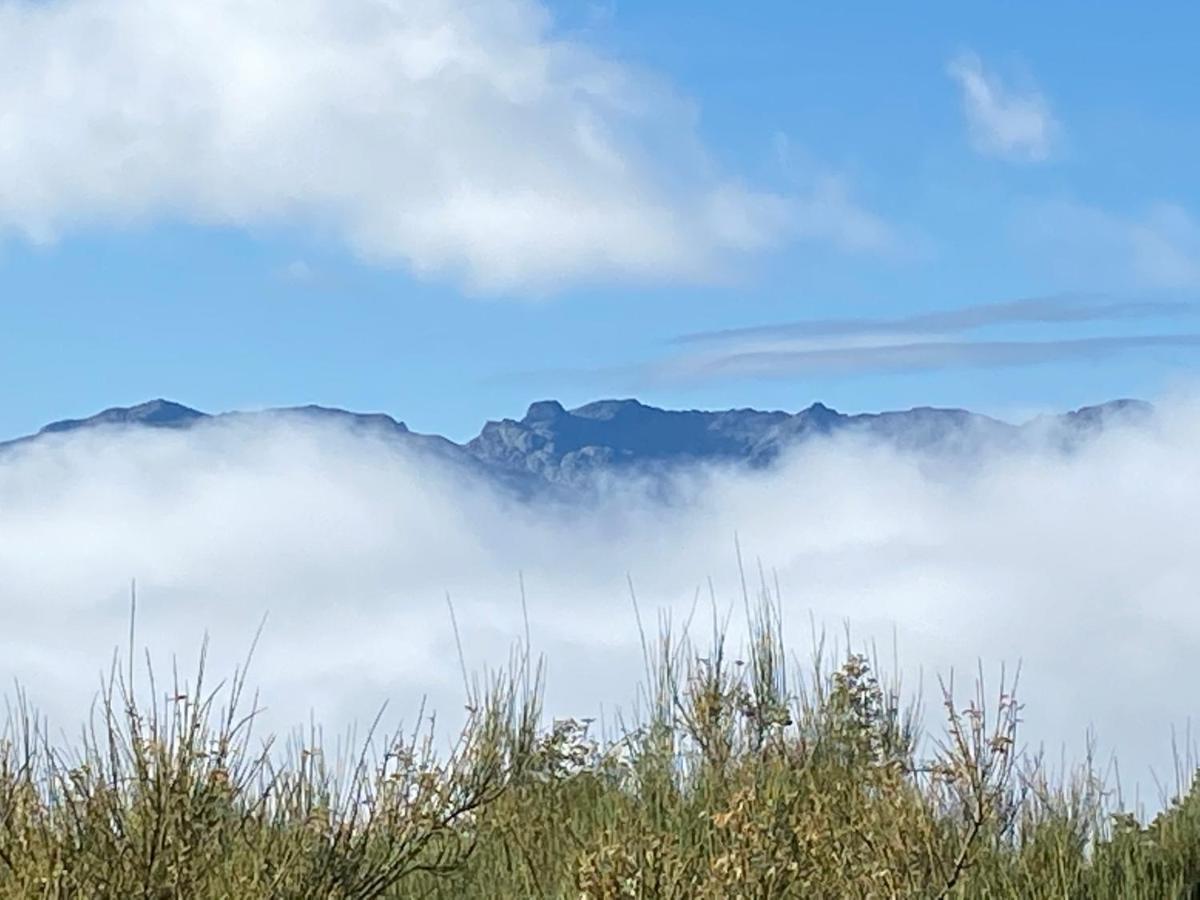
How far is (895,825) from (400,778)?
201cm

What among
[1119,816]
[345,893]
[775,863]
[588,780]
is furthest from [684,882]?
[588,780]

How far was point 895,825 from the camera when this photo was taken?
7.77m

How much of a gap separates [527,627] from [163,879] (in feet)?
13.2

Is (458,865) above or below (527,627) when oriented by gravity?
below

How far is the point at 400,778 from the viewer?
25.1 feet

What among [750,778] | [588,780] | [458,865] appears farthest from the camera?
[588,780]

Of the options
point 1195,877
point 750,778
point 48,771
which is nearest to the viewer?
point 48,771

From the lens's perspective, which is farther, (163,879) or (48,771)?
(48,771)

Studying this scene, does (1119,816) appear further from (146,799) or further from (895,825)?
(146,799)

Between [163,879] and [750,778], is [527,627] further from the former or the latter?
[163,879]

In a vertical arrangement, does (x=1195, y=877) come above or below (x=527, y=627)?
below

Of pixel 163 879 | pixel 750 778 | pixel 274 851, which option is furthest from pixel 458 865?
pixel 750 778

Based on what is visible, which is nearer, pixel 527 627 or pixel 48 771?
pixel 48 771

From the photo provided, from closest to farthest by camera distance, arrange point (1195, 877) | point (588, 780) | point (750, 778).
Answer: point (1195, 877)
point (750, 778)
point (588, 780)
